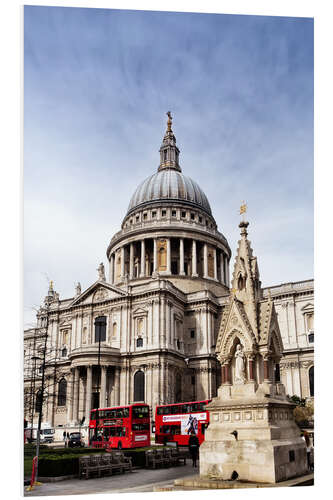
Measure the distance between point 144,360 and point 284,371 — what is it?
57.0 ft

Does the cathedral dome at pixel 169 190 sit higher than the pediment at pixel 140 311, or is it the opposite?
A: the cathedral dome at pixel 169 190

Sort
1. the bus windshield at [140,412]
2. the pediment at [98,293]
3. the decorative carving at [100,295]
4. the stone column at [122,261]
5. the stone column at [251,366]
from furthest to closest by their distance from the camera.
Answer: the stone column at [122,261] < the decorative carving at [100,295] < the pediment at [98,293] < the bus windshield at [140,412] < the stone column at [251,366]

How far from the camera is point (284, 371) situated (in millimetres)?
61344

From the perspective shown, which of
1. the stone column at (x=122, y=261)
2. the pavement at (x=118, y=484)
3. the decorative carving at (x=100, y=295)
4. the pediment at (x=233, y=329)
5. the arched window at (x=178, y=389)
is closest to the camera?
the pavement at (x=118, y=484)

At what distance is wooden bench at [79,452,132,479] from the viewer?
22.8 meters

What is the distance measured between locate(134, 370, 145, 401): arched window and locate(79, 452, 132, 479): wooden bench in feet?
112

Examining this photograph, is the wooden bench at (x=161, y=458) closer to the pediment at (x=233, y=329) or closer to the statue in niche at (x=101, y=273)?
the pediment at (x=233, y=329)

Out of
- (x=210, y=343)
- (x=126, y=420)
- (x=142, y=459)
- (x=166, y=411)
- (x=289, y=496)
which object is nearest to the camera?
(x=289, y=496)

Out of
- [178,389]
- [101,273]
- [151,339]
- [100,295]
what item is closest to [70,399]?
[151,339]

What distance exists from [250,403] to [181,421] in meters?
28.0

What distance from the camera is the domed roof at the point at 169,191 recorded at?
3470 inches

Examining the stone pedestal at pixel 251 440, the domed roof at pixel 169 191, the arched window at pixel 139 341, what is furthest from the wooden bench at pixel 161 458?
the domed roof at pixel 169 191

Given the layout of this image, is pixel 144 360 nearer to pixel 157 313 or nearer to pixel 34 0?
pixel 157 313

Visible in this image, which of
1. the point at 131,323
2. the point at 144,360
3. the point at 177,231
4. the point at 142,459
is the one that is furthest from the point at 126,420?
the point at 177,231
